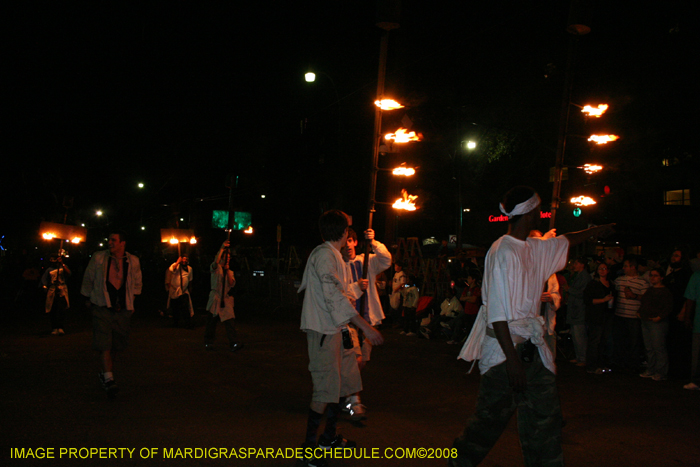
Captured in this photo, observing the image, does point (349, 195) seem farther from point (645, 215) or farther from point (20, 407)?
point (645, 215)

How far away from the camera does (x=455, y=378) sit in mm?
8031

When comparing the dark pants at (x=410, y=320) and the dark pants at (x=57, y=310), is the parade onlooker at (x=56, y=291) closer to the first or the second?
the dark pants at (x=57, y=310)

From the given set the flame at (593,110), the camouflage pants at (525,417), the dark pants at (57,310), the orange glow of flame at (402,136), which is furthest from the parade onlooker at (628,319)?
the dark pants at (57,310)

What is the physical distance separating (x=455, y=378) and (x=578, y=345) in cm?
273

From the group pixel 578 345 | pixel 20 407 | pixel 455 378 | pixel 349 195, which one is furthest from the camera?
pixel 349 195

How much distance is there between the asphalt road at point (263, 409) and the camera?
15.4ft

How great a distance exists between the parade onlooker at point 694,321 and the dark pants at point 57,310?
11.8m

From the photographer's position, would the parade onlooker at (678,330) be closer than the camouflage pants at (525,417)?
No

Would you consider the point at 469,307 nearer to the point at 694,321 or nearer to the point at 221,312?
the point at 694,321

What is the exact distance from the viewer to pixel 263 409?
6066 mm

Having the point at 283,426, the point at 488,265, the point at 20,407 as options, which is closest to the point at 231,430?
the point at 283,426

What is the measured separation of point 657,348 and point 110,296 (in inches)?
302

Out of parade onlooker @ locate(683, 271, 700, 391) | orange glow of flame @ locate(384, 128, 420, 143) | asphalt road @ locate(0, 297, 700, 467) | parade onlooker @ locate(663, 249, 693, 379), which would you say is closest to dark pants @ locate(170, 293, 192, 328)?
asphalt road @ locate(0, 297, 700, 467)

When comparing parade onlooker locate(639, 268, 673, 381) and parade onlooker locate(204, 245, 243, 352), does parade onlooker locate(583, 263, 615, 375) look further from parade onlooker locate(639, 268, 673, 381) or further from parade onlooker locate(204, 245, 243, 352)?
parade onlooker locate(204, 245, 243, 352)
